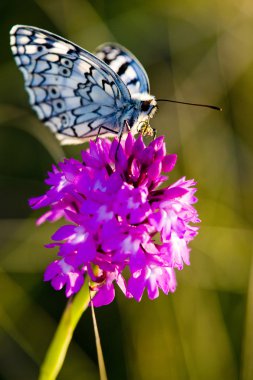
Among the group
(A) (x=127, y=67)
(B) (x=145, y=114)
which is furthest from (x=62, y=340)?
(A) (x=127, y=67)

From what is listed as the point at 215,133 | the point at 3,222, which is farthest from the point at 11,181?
the point at 215,133

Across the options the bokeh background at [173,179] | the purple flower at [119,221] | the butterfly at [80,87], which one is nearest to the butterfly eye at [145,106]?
the butterfly at [80,87]

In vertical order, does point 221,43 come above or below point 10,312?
above

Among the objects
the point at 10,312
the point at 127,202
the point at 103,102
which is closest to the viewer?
the point at 127,202

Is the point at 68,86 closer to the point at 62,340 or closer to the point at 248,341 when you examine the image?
the point at 62,340

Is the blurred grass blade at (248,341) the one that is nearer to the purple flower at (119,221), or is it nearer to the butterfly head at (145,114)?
the purple flower at (119,221)

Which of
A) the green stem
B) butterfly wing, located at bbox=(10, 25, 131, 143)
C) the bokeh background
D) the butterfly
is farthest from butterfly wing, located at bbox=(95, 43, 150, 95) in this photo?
the green stem

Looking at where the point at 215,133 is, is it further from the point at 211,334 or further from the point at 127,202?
the point at 127,202
